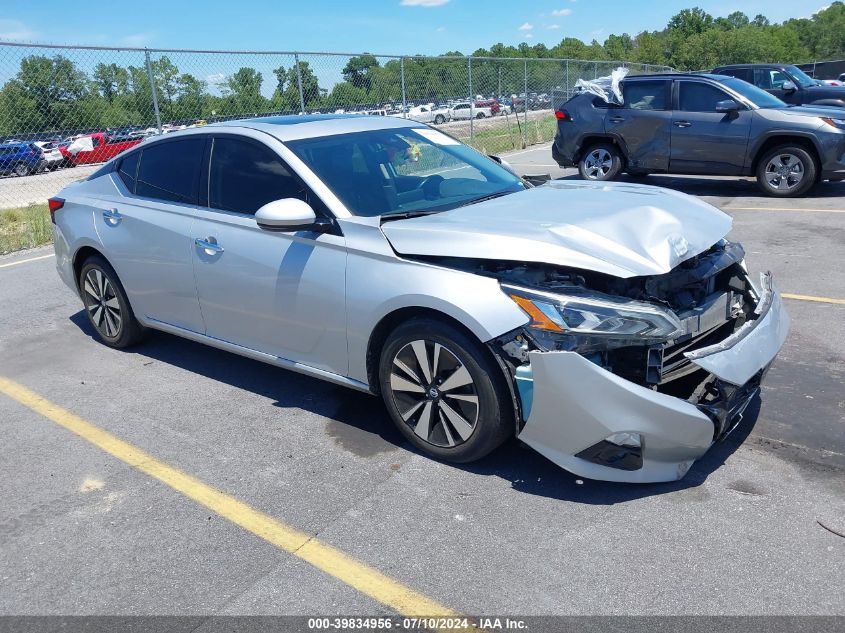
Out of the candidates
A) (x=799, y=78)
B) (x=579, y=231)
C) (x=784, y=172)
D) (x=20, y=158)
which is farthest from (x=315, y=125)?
(x=799, y=78)

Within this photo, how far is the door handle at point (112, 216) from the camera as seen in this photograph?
5.11 metres

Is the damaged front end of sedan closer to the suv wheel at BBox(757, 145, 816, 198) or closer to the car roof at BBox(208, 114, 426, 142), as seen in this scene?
the car roof at BBox(208, 114, 426, 142)

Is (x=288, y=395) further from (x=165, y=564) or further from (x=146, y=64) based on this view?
(x=146, y=64)

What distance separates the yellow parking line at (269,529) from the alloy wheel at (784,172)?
953cm

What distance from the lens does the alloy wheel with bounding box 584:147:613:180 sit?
460 inches

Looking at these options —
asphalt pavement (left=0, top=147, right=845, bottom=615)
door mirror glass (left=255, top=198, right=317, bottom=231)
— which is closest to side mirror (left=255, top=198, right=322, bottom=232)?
door mirror glass (left=255, top=198, right=317, bottom=231)

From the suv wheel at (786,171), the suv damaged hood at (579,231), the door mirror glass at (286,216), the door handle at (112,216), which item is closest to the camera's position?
the suv damaged hood at (579,231)

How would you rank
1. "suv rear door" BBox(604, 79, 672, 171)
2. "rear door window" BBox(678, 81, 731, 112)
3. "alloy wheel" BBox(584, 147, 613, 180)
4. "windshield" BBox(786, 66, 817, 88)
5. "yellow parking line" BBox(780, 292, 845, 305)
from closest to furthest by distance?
"yellow parking line" BBox(780, 292, 845, 305)
"rear door window" BBox(678, 81, 731, 112)
"suv rear door" BBox(604, 79, 672, 171)
"alloy wheel" BBox(584, 147, 613, 180)
"windshield" BBox(786, 66, 817, 88)

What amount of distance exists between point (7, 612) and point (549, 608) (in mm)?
2018

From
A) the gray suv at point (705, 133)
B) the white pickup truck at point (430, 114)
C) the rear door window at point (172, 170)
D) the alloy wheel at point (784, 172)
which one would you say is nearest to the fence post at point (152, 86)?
the white pickup truck at point (430, 114)

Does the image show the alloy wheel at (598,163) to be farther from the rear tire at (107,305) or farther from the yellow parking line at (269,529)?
the yellow parking line at (269,529)

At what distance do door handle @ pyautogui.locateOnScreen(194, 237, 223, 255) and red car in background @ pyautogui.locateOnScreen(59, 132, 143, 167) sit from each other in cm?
789

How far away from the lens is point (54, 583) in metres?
2.92

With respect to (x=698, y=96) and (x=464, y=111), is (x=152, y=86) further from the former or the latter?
(x=464, y=111)
